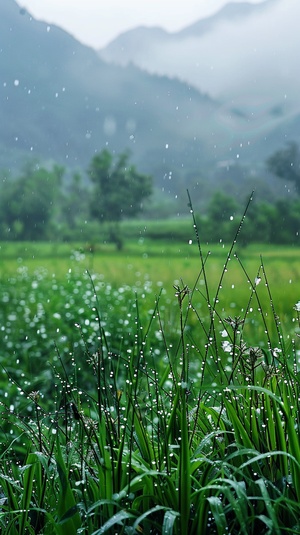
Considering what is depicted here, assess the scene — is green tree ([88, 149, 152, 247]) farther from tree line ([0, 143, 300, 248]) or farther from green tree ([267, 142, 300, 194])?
green tree ([267, 142, 300, 194])

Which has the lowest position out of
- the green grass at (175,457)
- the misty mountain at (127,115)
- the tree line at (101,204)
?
the green grass at (175,457)

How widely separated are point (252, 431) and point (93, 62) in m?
14.6

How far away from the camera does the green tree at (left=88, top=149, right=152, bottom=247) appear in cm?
1305

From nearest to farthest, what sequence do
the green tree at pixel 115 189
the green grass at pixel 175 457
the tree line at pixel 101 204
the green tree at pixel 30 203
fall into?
the green grass at pixel 175 457 < the tree line at pixel 101 204 < the green tree at pixel 115 189 < the green tree at pixel 30 203

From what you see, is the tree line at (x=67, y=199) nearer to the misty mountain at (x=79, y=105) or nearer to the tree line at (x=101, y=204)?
the tree line at (x=101, y=204)

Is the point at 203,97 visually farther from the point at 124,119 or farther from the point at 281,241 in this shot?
the point at 281,241

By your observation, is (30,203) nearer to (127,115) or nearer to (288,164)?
(127,115)

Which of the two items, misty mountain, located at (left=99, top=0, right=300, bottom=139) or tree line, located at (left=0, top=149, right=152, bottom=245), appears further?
misty mountain, located at (left=99, top=0, right=300, bottom=139)

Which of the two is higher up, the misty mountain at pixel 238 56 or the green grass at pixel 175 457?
the misty mountain at pixel 238 56

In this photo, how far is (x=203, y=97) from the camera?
14.9m

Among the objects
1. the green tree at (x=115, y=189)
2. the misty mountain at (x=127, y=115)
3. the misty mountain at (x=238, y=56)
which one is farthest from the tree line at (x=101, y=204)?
the misty mountain at (x=238, y=56)

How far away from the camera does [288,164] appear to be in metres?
13.0

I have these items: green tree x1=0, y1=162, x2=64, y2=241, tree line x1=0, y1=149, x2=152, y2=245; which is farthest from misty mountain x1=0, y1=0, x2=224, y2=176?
tree line x1=0, y1=149, x2=152, y2=245

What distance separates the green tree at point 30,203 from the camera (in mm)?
13469
